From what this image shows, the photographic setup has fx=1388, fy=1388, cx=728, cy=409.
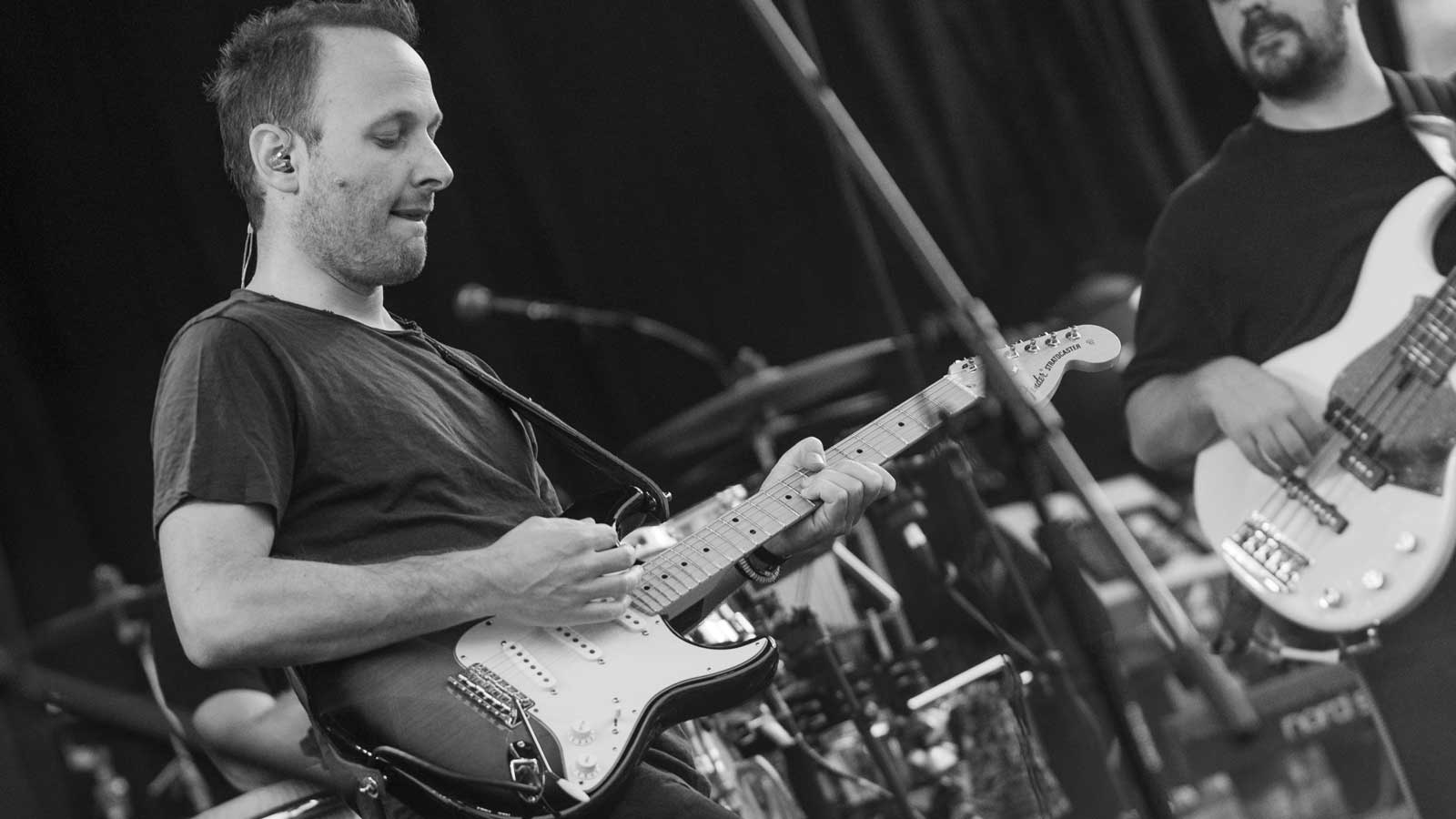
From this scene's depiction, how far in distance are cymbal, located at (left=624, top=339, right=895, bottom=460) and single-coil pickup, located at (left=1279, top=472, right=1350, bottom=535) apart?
1.05 meters

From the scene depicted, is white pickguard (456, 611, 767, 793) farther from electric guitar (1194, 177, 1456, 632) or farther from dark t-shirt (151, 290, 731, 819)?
electric guitar (1194, 177, 1456, 632)

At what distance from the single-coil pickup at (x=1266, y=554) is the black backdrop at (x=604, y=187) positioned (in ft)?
2.94

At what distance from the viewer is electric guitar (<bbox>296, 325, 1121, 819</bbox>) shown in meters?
1.71

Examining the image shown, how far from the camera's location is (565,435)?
7.39 ft

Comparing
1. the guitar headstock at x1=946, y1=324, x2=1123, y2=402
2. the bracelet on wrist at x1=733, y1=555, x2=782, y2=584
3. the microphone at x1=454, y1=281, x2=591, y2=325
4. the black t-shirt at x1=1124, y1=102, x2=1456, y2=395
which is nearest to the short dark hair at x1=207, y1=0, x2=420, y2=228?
the bracelet on wrist at x1=733, y1=555, x2=782, y2=584

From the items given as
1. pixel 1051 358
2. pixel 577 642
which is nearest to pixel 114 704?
pixel 577 642

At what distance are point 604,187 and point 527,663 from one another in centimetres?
247

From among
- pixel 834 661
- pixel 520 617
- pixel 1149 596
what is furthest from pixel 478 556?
pixel 834 661

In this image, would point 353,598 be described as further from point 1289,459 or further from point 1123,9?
point 1123,9

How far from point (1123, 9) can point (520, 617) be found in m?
2.28

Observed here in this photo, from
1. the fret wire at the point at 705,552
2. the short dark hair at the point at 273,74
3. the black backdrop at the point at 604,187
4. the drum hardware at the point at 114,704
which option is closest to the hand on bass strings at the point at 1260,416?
the black backdrop at the point at 604,187

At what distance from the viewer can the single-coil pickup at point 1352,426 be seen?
2.51 metres

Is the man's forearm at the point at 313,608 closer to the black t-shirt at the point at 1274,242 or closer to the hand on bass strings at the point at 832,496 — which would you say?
the hand on bass strings at the point at 832,496

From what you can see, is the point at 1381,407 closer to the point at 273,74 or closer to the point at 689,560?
the point at 689,560
